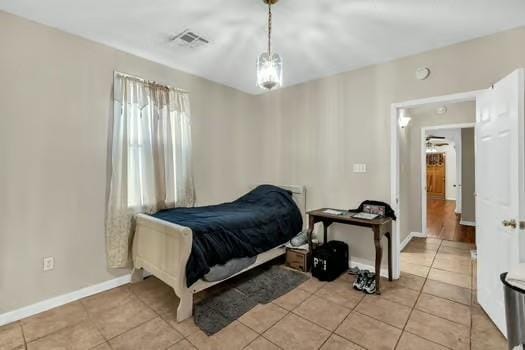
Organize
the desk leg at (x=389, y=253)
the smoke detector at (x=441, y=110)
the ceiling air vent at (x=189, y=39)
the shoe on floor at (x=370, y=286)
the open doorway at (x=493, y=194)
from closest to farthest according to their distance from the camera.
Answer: the open doorway at (x=493, y=194), the ceiling air vent at (x=189, y=39), the shoe on floor at (x=370, y=286), the desk leg at (x=389, y=253), the smoke detector at (x=441, y=110)

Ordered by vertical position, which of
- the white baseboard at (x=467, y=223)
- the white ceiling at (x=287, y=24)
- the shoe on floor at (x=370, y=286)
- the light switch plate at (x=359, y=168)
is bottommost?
the shoe on floor at (x=370, y=286)

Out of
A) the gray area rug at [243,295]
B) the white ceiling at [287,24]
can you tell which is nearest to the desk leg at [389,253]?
the gray area rug at [243,295]

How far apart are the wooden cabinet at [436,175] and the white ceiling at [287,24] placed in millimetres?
9546

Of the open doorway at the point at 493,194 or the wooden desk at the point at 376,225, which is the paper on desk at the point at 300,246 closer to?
the wooden desk at the point at 376,225

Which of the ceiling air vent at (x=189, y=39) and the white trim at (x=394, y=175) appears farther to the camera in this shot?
the white trim at (x=394, y=175)

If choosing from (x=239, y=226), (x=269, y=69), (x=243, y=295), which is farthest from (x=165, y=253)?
(x=269, y=69)

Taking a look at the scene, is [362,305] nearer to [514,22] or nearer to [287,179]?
[287,179]

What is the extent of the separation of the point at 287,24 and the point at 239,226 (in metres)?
1.98

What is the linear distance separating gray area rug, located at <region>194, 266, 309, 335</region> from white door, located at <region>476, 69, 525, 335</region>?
1.67 metres

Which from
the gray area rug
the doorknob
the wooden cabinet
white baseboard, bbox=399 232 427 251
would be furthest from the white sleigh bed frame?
the wooden cabinet

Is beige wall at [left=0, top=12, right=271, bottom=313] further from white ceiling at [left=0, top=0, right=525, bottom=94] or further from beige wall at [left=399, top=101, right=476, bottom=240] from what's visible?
beige wall at [left=399, top=101, right=476, bottom=240]

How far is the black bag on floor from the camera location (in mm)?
2854

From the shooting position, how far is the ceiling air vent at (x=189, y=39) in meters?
2.44

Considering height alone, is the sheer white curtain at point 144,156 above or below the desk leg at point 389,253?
above
